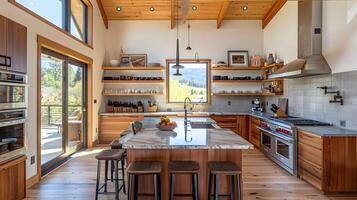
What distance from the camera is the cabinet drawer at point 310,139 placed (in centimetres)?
338

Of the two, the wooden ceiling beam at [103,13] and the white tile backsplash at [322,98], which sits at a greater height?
the wooden ceiling beam at [103,13]

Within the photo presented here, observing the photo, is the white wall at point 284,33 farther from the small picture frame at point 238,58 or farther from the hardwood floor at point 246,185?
the hardwood floor at point 246,185

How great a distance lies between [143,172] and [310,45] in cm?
360

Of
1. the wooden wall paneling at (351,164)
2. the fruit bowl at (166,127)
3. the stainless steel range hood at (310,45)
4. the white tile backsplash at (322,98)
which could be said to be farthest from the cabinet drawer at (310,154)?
the fruit bowl at (166,127)

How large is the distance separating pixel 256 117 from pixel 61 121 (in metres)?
4.21

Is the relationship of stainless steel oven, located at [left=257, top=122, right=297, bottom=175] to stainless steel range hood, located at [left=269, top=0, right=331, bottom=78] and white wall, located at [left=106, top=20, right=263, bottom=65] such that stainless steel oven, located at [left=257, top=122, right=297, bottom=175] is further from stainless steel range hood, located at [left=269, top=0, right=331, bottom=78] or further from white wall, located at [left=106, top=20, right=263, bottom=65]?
white wall, located at [left=106, top=20, right=263, bottom=65]

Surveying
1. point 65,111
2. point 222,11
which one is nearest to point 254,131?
point 222,11

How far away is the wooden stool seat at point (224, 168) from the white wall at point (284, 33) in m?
3.59

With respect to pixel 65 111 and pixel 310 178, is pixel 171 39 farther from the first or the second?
pixel 310 178

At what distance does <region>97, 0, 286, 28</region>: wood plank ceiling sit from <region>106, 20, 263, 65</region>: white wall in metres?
0.19

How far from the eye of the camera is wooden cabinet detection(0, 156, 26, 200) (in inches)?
109

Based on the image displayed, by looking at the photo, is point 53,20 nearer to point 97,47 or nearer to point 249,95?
point 97,47

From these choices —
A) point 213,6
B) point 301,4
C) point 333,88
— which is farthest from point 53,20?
point 333,88

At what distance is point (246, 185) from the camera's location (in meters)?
3.72
